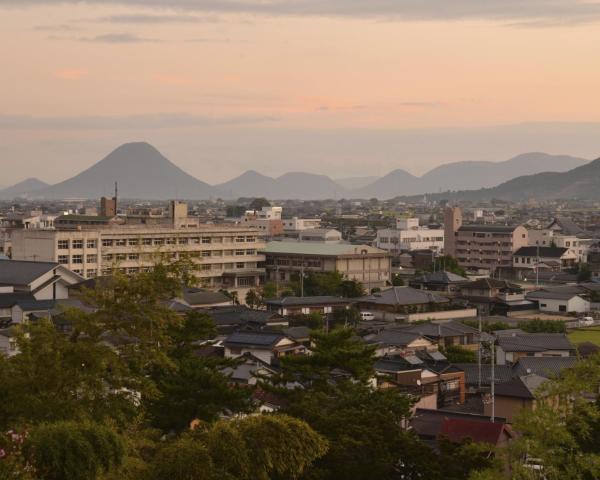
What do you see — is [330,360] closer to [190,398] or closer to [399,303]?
[190,398]

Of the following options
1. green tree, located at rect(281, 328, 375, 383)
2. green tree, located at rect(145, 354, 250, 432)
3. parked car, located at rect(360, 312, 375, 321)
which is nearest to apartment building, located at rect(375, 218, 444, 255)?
parked car, located at rect(360, 312, 375, 321)

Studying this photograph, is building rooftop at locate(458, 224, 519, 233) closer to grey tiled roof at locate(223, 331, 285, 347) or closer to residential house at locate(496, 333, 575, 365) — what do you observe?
residential house at locate(496, 333, 575, 365)

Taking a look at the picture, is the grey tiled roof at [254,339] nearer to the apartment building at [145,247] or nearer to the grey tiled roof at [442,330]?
the grey tiled roof at [442,330]

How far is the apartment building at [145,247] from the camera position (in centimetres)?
3784

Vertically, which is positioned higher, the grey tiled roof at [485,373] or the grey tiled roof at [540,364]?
the grey tiled roof at [540,364]

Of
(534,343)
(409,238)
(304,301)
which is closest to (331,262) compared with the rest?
(304,301)

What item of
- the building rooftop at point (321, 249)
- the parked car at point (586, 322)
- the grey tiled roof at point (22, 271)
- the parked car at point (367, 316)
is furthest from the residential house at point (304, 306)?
the building rooftop at point (321, 249)

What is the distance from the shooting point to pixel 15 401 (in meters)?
8.83

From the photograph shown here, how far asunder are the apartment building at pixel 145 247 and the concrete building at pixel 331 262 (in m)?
0.75

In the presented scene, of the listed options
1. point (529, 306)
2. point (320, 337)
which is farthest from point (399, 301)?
point (320, 337)

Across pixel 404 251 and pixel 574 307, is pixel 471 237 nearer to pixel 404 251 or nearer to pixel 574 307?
pixel 404 251

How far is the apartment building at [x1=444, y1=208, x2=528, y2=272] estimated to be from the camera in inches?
2131

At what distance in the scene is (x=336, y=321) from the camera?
29.7 meters

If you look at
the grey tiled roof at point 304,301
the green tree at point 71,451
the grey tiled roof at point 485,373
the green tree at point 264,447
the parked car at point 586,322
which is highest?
the green tree at point 71,451
